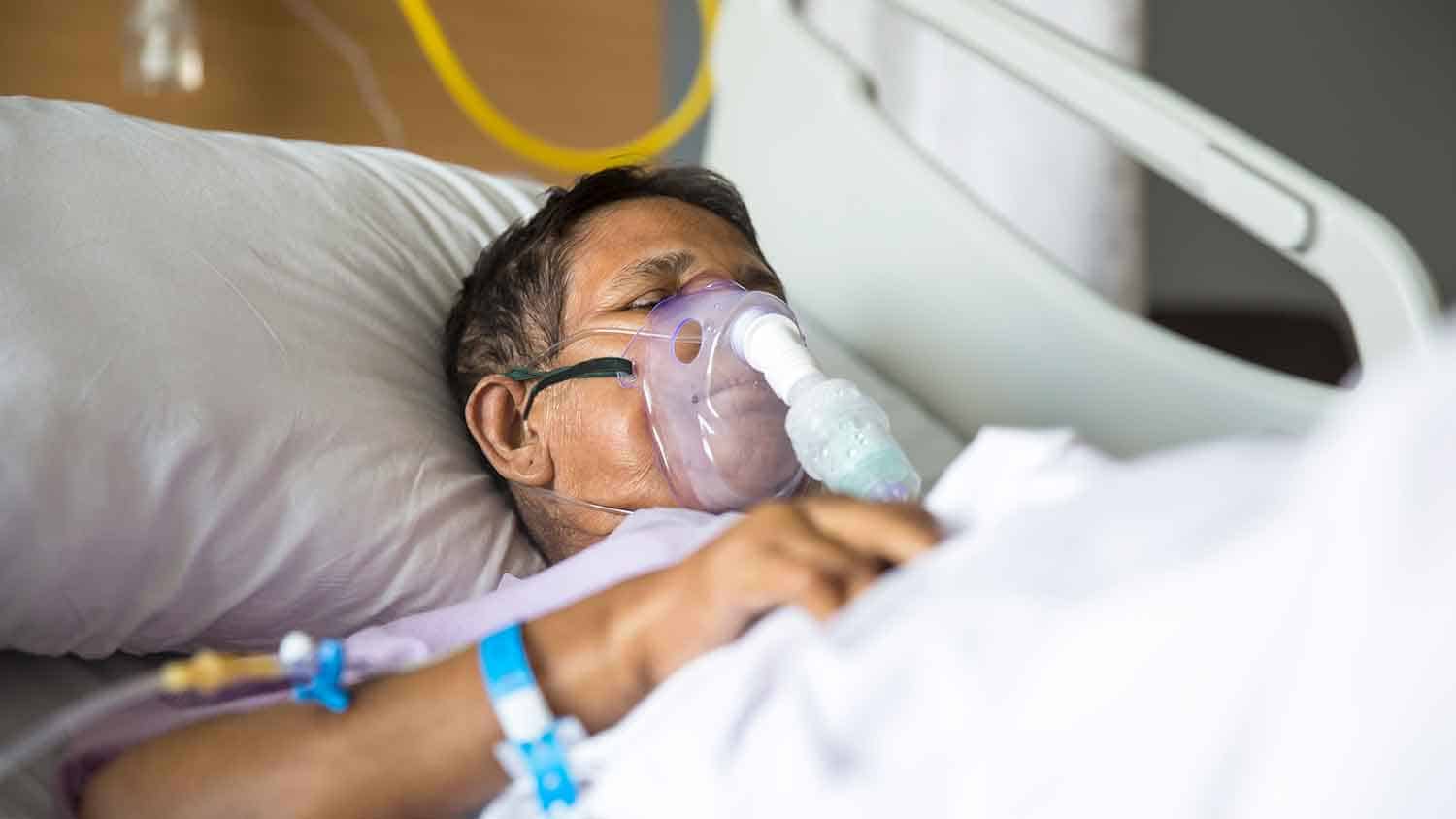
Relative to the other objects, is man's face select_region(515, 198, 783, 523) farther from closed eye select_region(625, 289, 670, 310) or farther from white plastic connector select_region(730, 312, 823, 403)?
white plastic connector select_region(730, 312, 823, 403)

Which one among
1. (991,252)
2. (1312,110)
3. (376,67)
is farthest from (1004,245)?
(1312,110)

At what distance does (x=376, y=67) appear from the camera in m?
2.92

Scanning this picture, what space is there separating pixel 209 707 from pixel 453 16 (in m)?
2.21

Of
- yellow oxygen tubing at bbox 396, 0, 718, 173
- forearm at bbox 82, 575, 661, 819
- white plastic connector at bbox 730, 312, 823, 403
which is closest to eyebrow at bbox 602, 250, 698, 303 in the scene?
white plastic connector at bbox 730, 312, 823, 403

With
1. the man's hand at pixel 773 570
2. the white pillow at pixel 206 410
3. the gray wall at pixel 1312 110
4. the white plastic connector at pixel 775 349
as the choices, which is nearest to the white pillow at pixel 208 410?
the white pillow at pixel 206 410

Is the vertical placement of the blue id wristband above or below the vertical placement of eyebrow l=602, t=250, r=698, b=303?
below

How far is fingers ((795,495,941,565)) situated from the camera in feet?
2.52

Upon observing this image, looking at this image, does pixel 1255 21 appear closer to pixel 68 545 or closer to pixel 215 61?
pixel 215 61

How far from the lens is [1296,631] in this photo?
500 millimetres

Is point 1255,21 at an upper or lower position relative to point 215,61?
upper

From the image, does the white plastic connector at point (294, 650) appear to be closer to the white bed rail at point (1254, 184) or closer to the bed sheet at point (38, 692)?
the bed sheet at point (38, 692)

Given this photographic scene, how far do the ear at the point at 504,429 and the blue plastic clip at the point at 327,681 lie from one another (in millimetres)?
479

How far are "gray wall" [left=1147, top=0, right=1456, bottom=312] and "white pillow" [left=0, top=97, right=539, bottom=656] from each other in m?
3.54

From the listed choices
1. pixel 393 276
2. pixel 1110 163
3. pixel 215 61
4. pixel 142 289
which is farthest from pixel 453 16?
pixel 142 289
